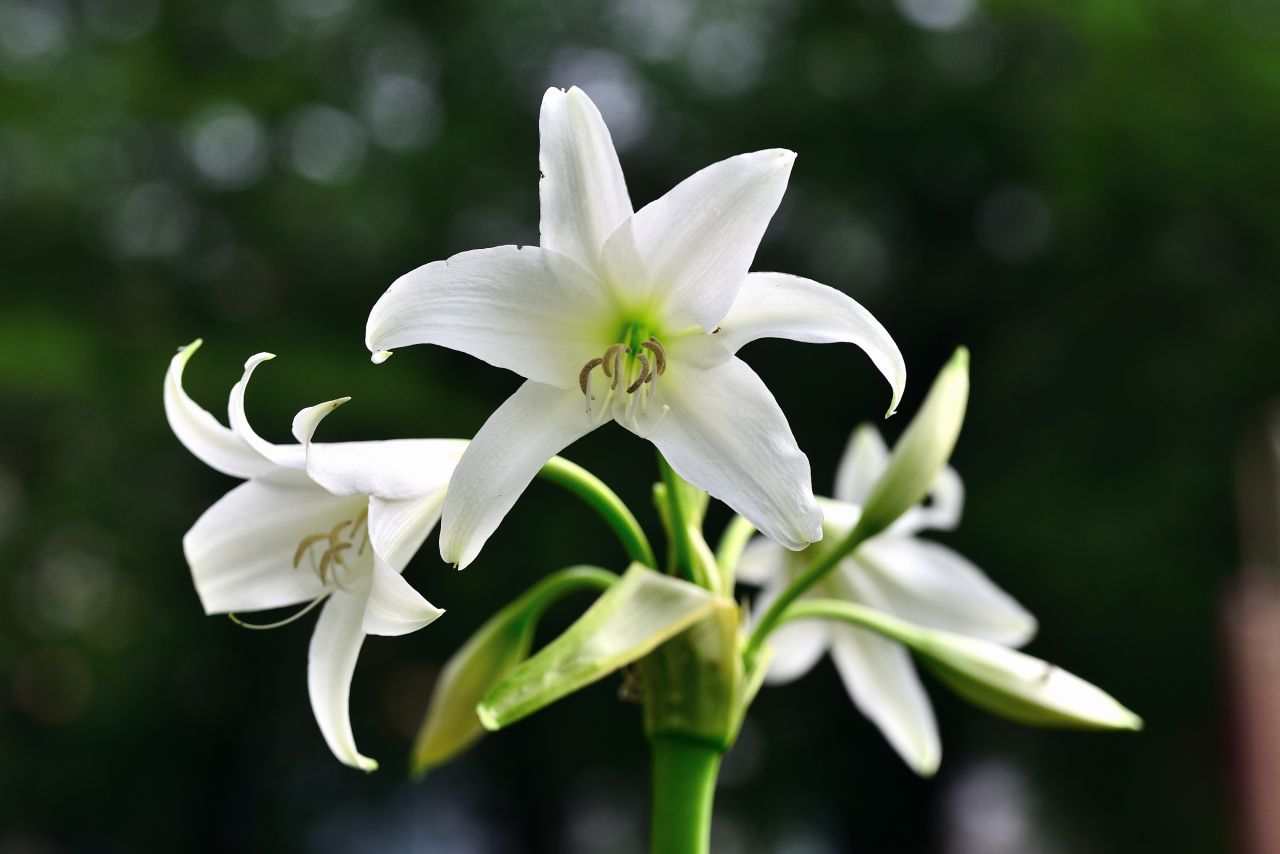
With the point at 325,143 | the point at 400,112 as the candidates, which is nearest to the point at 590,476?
the point at 325,143

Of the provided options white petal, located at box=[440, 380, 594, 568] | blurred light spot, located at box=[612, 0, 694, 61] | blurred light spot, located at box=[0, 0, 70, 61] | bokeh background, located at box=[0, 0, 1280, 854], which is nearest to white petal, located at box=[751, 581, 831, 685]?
white petal, located at box=[440, 380, 594, 568]

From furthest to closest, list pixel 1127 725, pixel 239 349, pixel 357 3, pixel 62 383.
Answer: pixel 357 3 → pixel 239 349 → pixel 62 383 → pixel 1127 725

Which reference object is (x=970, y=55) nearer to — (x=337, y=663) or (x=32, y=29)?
(x=32, y=29)

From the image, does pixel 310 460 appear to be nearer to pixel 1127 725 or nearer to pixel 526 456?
pixel 526 456

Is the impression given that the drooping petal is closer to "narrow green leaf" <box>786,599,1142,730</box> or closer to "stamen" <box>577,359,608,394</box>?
"stamen" <box>577,359,608,394</box>

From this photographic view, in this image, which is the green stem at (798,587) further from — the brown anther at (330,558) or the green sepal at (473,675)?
the brown anther at (330,558)

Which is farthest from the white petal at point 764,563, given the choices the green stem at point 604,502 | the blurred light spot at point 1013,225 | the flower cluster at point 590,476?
the blurred light spot at point 1013,225

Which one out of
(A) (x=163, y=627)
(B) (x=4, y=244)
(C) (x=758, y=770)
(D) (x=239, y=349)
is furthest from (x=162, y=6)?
(C) (x=758, y=770)

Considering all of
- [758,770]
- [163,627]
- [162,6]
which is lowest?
[758,770]
